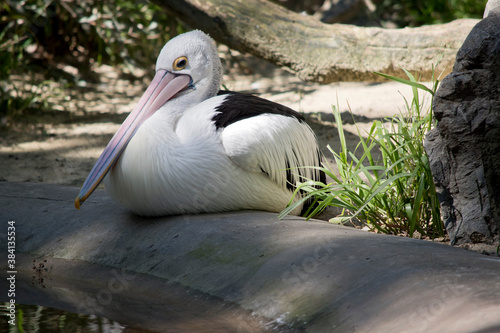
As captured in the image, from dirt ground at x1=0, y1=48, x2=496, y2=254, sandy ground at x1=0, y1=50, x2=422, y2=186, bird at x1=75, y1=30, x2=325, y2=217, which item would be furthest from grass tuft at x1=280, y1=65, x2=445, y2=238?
sandy ground at x1=0, y1=50, x2=422, y2=186

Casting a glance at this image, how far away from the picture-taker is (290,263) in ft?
7.68

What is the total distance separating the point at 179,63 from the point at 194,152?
64 centimetres

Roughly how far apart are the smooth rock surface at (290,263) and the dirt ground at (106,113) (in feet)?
4.09

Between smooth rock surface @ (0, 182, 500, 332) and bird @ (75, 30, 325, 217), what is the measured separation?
126 mm

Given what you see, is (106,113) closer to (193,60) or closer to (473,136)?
(193,60)

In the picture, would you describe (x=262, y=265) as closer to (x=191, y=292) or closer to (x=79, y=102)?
(x=191, y=292)

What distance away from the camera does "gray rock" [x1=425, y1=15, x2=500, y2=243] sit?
2625 mm

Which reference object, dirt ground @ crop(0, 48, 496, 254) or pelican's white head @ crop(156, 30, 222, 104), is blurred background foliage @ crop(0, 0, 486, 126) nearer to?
dirt ground @ crop(0, 48, 496, 254)

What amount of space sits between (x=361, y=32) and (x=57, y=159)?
2831mm

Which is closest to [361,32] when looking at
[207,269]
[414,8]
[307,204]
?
[307,204]

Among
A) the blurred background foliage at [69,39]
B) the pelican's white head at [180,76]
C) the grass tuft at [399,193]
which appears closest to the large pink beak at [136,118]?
the pelican's white head at [180,76]

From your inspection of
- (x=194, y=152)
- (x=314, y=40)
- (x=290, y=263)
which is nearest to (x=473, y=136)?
(x=290, y=263)

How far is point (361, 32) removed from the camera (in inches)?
205

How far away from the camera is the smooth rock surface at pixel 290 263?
193cm
